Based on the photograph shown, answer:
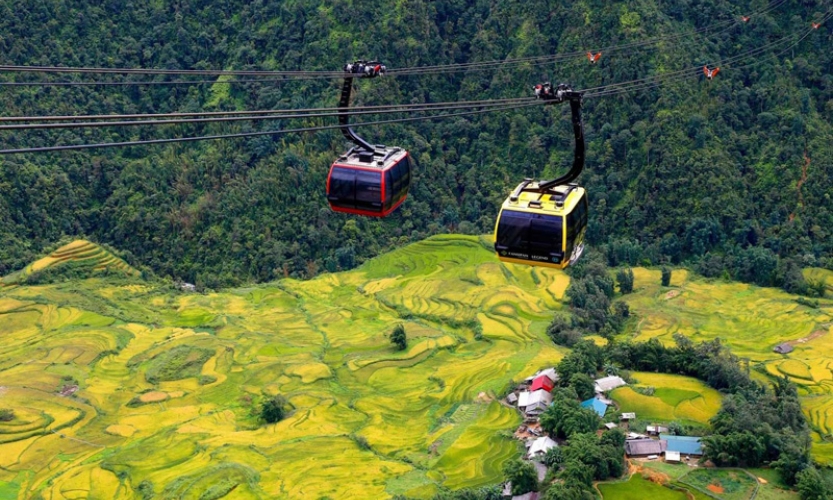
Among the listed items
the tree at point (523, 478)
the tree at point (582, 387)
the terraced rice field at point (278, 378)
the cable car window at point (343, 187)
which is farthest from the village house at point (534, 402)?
the cable car window at point (343, 187)

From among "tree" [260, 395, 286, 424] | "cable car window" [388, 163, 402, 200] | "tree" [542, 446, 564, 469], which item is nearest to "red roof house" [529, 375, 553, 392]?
"tree" [542, 446, 564, 469]

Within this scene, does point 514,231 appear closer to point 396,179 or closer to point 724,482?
point 396,179

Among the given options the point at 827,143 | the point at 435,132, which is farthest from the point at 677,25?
the point at 435,132

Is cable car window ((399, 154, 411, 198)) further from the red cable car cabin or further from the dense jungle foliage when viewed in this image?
the dense jungle foliage

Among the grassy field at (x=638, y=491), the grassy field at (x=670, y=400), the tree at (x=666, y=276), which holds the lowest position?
the grassy field at (x=638, y=491)

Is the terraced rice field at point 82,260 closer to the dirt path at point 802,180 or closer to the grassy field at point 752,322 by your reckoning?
the grassy field at point 752,322

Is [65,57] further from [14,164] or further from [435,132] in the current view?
[435,132]
